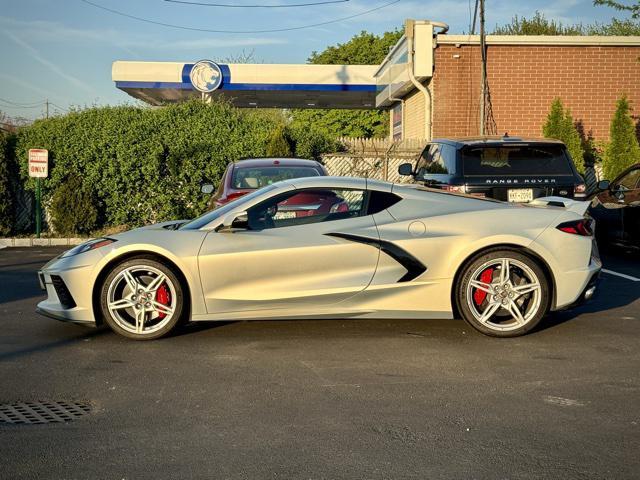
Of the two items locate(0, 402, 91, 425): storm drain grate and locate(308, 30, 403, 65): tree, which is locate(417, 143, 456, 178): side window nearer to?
locate(0, 402, 91, 425): storm drain grate

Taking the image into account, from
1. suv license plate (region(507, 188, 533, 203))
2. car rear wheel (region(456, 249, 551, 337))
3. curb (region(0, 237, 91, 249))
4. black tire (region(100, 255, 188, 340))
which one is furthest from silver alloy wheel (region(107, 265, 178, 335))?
curb (region(0, 237, 91, 249))

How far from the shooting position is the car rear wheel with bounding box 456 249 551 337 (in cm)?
661

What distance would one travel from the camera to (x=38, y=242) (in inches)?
625

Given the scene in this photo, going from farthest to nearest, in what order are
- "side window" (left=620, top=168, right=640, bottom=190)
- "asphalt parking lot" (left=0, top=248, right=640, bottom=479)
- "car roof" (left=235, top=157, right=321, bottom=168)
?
1. "side window" (left=620, top=168, right=640, bottom=190)
2. "car roof" (left=235, top=157, right=321, bottom=168)
3. "asphalt parking lot" (left=0, top=248, right=640, bottom=479)

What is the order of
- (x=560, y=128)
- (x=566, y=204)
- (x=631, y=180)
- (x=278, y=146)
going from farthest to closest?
(x=560, y=128) < (x=278, y=146) < (x=631, y=180) < (x=566, y=204)

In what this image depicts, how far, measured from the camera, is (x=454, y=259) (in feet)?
21.7

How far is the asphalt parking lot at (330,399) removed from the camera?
12.6 ft

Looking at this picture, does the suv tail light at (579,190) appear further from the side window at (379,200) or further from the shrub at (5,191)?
the shrub at (5,191)

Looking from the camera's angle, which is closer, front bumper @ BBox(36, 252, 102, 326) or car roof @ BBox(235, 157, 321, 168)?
front bumper @ BBox(36, 252, 102, 326)

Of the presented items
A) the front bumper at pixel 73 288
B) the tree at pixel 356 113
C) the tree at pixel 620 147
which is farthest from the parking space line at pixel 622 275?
the tree at pixel 356 113

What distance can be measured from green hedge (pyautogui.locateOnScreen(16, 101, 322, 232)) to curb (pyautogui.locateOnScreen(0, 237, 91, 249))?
505 mm

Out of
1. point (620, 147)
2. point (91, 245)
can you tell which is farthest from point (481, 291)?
point (620, 147)

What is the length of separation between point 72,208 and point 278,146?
4.54 metres

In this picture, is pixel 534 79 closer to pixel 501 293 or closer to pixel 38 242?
pixel 38 242
